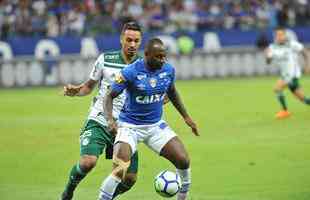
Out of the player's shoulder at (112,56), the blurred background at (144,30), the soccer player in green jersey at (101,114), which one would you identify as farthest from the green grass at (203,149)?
the blurred background at (144,30)

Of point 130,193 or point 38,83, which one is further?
point 38,83

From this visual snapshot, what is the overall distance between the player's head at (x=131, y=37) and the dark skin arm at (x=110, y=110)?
829 mm

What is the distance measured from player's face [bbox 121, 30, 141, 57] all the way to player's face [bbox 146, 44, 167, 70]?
25.1 inches

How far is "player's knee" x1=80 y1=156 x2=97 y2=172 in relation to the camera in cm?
1150

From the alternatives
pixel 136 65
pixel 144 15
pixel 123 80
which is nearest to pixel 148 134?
pixel 123 80

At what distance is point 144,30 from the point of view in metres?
36.8

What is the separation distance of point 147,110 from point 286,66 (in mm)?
12988

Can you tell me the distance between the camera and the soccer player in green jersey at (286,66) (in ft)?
76.9

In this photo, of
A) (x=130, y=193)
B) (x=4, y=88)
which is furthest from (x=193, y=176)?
(x=4, y=88)

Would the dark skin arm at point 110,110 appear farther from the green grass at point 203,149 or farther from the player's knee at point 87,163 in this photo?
the green grass at point 203,149

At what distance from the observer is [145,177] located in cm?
1529

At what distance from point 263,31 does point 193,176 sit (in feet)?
77.2

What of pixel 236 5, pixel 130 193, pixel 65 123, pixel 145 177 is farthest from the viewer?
pixel 236 5

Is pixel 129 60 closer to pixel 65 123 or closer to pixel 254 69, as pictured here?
pixel 65 123
